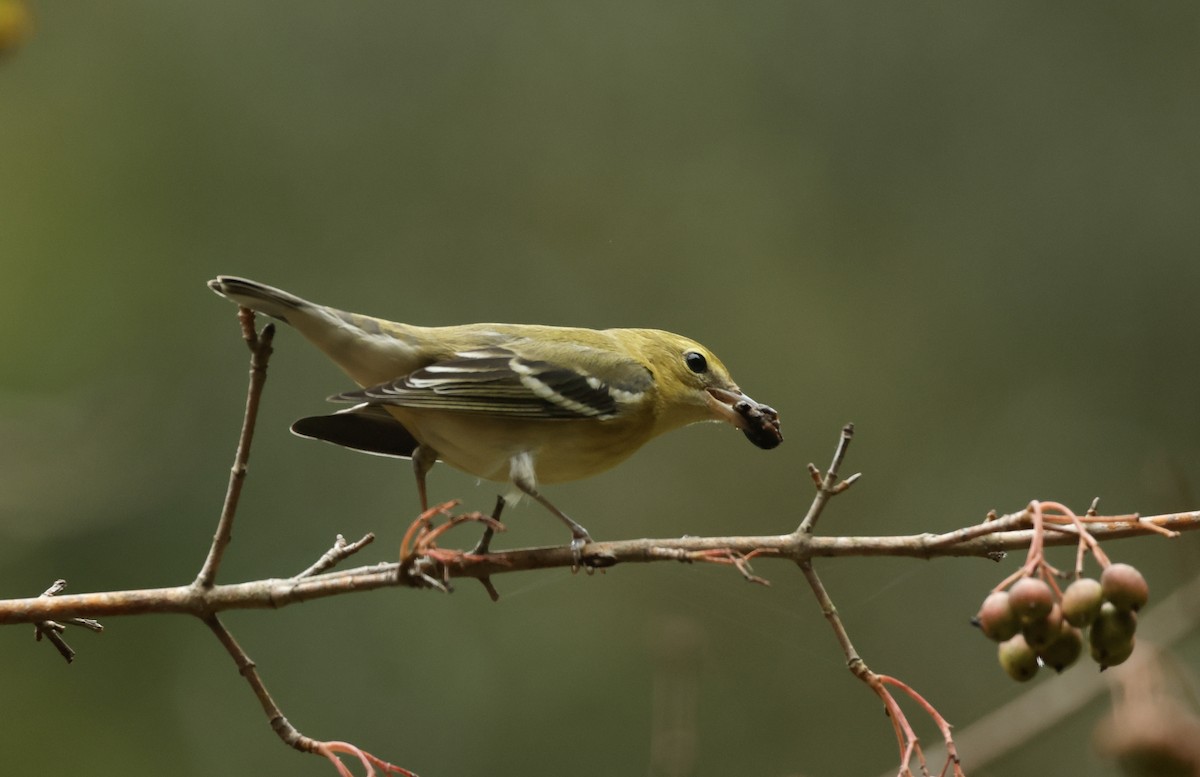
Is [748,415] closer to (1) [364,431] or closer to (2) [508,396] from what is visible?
(2) [508,396]

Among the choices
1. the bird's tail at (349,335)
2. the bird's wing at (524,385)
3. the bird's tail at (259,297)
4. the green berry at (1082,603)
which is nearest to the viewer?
the green berry at (1082,603)

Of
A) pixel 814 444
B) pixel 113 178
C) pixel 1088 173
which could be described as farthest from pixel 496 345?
pixel 1088 173

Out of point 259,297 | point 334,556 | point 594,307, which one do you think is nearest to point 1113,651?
point 334,556


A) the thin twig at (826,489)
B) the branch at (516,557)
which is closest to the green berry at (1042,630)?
the branch at (516,557)

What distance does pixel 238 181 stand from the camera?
28.2 ft

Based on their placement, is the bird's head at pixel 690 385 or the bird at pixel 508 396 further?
the bird's head at pixel 690 385

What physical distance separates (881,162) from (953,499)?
11.0 ft

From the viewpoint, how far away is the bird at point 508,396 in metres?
2.94

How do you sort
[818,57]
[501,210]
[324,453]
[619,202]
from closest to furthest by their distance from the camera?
[324,453]
[501,210]
[619,202]
[818,57]

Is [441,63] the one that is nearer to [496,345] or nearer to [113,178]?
[113,178]

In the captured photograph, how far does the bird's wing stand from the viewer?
9.53ft

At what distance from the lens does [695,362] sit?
347 centimetres

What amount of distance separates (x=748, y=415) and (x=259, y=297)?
1.39 meters

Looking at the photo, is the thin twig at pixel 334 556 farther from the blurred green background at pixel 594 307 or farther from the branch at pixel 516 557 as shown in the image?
the blurred green background at pixel 594 307
